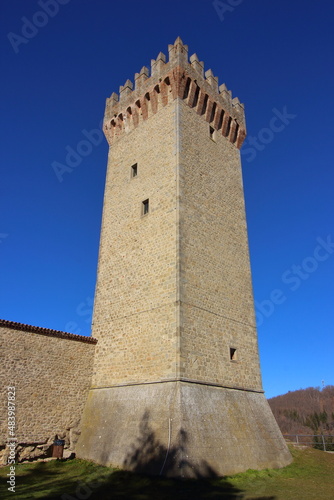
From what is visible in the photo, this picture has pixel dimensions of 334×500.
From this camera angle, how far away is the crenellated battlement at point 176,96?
Result: 15.6 meters

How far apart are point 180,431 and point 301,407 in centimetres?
8260

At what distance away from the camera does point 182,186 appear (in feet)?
43.8

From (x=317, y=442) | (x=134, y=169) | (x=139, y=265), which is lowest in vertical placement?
(x=317, y=442)

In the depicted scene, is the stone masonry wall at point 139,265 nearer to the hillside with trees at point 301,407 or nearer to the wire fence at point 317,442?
the wire fence at point 317,442

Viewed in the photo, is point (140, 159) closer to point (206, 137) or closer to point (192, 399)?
point (206, 137)

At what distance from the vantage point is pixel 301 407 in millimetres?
79875

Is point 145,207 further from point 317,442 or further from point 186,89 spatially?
point 317,442

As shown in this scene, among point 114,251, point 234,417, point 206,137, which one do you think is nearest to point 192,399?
point 234,417

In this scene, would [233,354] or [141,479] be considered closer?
[141,479]

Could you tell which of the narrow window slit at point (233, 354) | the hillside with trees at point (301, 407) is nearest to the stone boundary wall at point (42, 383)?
the narrow window slit at point (233, 354)

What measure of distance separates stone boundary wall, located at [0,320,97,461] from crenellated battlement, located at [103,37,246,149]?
10.6 metres

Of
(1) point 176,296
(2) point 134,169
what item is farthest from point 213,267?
(2) point 134,169

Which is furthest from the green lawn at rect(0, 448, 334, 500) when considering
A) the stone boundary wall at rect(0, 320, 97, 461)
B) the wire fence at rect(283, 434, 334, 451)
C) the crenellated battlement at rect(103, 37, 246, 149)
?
the crenellated battlement at rect(103, 37, 246, 149)

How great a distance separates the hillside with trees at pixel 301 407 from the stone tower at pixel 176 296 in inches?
2057
